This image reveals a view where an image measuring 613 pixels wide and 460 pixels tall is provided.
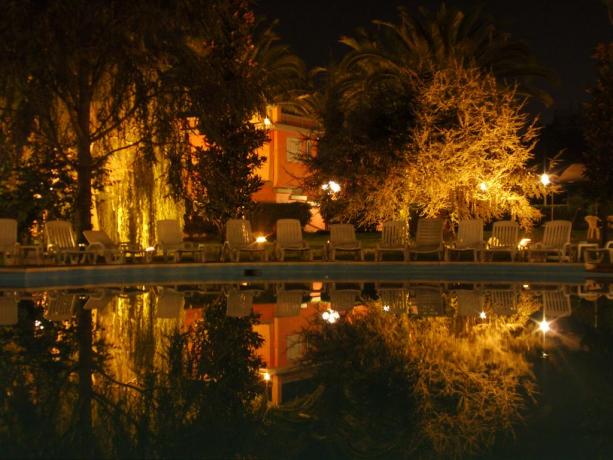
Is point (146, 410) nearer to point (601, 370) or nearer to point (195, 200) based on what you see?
point (601, 370)

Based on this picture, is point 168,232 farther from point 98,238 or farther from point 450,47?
point 450,47

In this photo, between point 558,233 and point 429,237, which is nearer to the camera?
point 558,233

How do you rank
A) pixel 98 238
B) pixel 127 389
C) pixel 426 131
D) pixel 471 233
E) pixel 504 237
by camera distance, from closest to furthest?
pixel 127 389, pixel 98 238, pixel 471 233, pixel 504 237, pixel 426 131

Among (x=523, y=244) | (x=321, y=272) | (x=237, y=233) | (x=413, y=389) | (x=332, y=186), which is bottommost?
(x=413, y=389)

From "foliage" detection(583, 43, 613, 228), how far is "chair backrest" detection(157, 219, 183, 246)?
9594 mm

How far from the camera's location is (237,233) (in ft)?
65.6

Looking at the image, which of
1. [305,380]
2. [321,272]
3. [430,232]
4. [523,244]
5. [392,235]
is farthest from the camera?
[523,244]

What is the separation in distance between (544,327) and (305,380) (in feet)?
14.5

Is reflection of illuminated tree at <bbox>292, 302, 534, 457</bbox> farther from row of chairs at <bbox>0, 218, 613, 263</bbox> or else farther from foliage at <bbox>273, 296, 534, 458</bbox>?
row of chairs at <bbox>0, 218, 613, 263</bbox>

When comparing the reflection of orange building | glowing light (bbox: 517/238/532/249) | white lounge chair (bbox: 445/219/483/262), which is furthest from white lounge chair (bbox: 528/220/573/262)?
the reflection of orange building

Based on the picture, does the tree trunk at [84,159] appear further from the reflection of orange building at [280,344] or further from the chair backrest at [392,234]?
the reflection of orange building at [280,344]

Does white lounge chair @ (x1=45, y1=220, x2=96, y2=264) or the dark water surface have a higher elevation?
white lounge chair @ (x1=45, y1=220, x2=96, y2=264)

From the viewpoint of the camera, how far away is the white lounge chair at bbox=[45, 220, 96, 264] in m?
18.3

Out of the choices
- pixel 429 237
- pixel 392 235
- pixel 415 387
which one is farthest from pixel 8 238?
pixel 415 387
